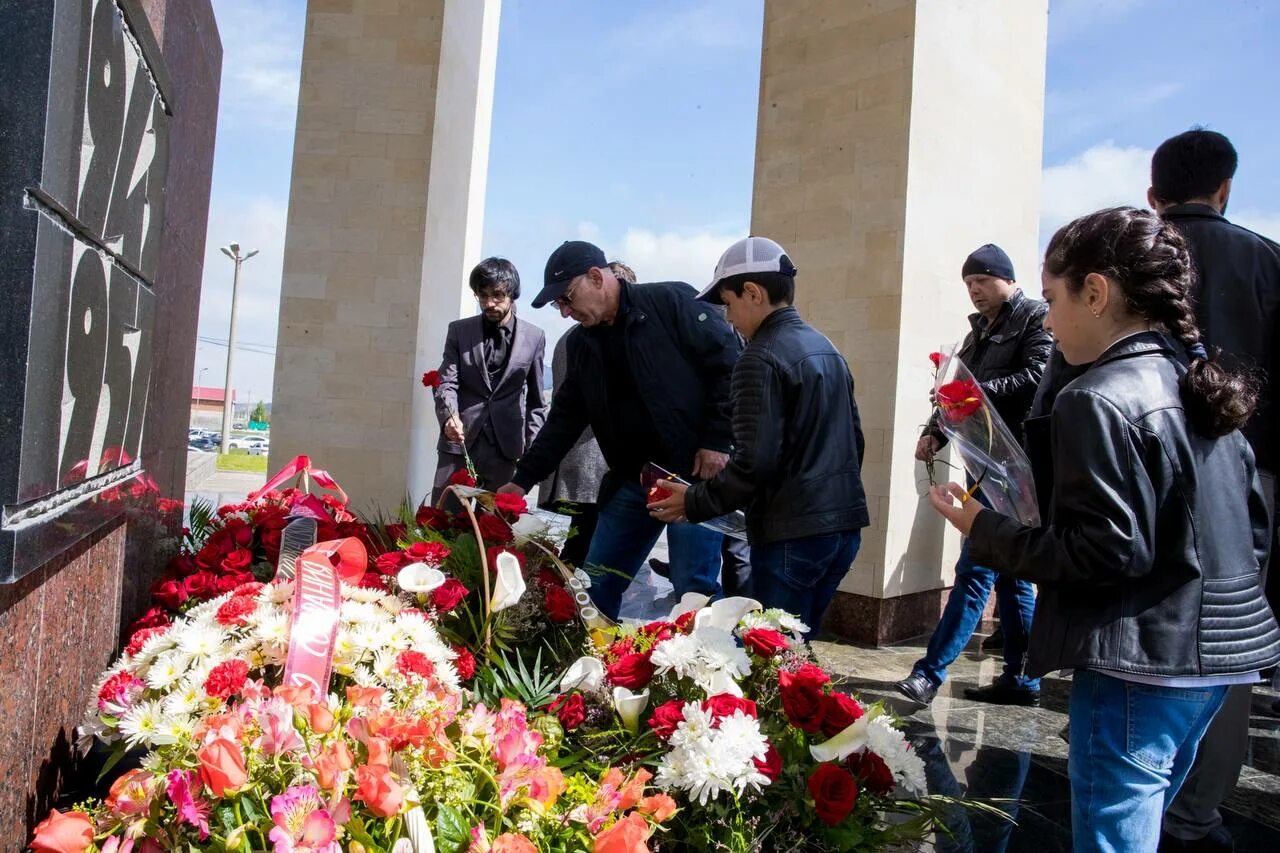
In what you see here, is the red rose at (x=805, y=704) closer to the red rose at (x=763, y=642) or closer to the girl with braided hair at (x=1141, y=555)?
the red rose at (x=763, y=642)

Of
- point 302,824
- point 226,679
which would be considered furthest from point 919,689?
point 302,824

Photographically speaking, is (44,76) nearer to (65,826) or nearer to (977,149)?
(65,826)

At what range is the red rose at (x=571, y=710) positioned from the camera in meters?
1.49

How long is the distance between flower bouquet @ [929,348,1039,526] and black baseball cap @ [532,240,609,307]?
1.52 metres

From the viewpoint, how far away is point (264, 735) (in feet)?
3.73

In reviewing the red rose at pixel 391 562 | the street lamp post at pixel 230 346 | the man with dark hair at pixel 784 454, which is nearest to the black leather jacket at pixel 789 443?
the man with dark hair at pixel 784 454

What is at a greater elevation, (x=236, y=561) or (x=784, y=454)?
(x=784, y=454)

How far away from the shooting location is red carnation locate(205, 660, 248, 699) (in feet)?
4.35

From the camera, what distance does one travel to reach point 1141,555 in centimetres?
154

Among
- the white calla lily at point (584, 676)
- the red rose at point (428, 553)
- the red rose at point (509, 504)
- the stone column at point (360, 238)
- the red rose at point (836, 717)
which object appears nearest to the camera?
the red rose at point (836, 717)

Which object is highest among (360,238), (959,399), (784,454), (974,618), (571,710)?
(360,238)

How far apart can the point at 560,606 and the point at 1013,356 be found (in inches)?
114

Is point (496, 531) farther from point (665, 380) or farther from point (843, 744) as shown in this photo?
point (665, 380)

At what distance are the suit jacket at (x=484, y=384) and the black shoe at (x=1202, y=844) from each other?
12.3 feet
